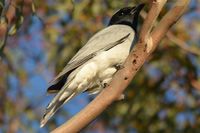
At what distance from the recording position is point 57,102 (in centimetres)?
421

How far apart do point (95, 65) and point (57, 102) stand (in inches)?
22.8

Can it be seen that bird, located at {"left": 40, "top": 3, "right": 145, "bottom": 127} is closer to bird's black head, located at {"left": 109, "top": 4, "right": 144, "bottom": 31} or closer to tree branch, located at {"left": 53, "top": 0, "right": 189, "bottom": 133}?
bird's black head, located at {"left": 109, "top": 4, "right": 144, "bottom": 31}

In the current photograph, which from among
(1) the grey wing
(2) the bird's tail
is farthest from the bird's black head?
(2) the bird's tail

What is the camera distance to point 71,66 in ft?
14.9

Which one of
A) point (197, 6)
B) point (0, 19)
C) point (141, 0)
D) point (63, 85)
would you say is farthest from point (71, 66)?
point (197, 6)

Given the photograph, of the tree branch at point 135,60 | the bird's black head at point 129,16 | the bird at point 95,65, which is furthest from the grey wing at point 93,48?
the tree branch at point 135,60

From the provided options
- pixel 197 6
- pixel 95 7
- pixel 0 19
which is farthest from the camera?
pixel 197 6

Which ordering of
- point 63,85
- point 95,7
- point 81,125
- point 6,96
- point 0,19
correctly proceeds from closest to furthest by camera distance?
point 81,125 < point 0,19 < point 63,85 < point 95,7 < point 6,96

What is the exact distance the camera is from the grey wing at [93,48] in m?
4.51

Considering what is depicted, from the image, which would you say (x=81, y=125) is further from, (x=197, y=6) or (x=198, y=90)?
(x=197, y=6)

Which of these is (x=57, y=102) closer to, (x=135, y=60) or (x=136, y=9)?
(x=135, y=60)

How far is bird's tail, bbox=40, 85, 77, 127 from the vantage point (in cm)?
401

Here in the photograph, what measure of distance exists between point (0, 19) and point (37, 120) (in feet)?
10.0

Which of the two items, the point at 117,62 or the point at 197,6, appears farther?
the point at 197,6
